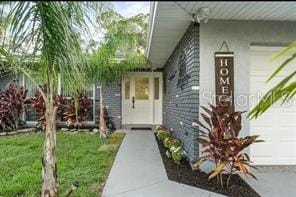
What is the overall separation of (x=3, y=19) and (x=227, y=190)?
12.3 feet

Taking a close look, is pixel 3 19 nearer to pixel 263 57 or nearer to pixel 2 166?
pixel 2 166

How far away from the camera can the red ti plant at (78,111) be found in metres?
13.2

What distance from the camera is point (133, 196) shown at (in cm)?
456

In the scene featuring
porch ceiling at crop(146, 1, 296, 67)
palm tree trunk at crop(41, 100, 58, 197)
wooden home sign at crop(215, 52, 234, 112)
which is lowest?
palm tree trunk at crop(41, 100, 58, 197)

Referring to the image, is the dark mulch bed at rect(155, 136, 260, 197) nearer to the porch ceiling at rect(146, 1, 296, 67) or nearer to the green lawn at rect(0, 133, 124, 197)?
the green lawn at rect(0, 133, 124, 197)

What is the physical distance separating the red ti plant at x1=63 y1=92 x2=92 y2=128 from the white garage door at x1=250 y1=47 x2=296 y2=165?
7948 mm

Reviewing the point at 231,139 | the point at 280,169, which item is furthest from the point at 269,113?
the point at 231,139

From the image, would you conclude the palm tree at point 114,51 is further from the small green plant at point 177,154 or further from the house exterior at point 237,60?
the small green plant at point 177,154

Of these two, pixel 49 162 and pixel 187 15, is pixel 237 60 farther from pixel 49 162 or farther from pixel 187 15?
pixel 49 162

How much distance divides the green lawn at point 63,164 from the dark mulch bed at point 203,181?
4.00 ft

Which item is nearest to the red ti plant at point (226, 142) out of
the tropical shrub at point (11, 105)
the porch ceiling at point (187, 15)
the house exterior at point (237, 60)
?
the house exterior at point (237, 60)

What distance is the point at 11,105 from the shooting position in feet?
42.1

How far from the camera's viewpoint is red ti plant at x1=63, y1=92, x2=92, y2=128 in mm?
13172

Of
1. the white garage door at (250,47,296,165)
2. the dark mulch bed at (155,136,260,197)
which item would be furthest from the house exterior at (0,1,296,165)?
the dark mulch bed at (155,136,260,197)
